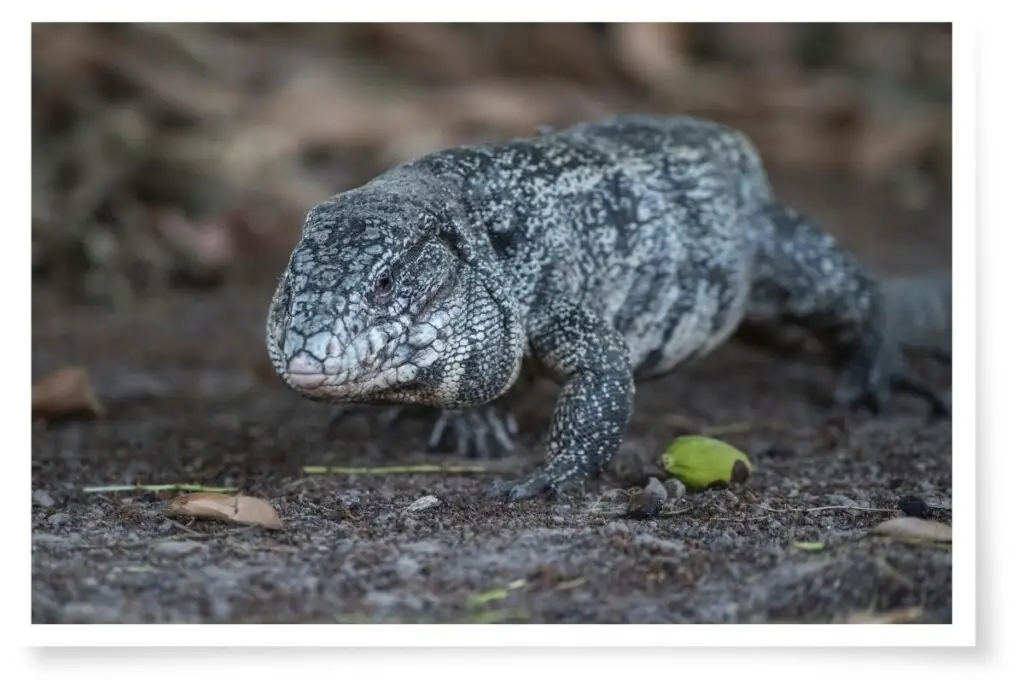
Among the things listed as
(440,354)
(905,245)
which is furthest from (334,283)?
(905,245)

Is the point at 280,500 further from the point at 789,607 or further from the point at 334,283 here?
the point at 789,607

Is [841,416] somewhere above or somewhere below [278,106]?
below

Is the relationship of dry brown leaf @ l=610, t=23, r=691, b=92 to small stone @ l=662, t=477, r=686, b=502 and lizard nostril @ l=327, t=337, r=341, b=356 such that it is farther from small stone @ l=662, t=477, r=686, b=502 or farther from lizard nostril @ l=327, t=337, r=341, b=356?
lizard nostril @ l=327, t=337, r=341, b=356

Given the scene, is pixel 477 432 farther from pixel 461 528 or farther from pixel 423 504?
pixel 461 528

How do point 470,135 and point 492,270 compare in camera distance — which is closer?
point 492,270
